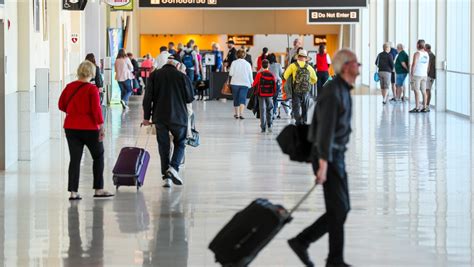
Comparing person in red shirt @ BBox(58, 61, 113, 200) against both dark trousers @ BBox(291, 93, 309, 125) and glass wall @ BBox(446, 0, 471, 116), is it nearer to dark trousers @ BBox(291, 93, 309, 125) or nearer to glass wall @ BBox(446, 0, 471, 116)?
dark trousers @ BBox(291, 93, 309, 125)

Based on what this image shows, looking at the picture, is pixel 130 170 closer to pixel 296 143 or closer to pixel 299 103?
pixel 296 143

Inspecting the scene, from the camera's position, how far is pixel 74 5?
2244 cm

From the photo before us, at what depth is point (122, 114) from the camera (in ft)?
97.9

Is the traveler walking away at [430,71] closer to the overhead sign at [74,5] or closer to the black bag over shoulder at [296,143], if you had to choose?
the overhead sign at [74,5]

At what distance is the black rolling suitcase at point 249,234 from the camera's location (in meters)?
7.93

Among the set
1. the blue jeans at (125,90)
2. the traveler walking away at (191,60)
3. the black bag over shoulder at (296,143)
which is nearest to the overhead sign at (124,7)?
the blue jeans at (125,90)

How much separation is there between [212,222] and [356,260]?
2407mm

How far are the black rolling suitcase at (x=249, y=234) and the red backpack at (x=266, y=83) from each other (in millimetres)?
15081

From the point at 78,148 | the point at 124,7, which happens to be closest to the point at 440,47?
the point at 124,7

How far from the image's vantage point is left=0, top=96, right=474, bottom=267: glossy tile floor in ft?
32.0

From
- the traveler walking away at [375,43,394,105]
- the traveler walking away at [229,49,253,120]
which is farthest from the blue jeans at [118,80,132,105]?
the traveler walking away at [375,43,394,105]

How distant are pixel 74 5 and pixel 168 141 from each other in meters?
8.70

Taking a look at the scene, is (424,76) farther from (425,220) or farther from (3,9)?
(425,220)

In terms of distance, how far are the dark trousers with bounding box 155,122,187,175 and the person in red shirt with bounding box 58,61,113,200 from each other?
130cm
